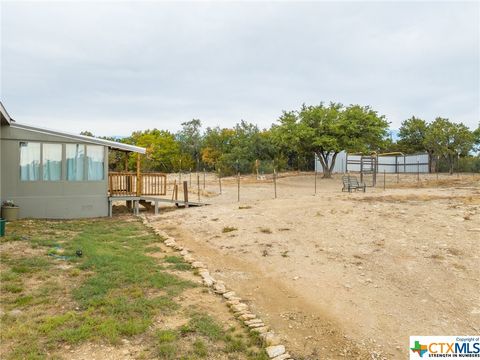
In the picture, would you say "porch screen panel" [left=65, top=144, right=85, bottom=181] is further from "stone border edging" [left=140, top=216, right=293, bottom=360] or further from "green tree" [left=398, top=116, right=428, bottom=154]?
"green tree" [left=398, top=116, right=428, bottom=154]

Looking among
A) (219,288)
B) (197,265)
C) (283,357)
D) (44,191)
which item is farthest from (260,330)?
(44,191)

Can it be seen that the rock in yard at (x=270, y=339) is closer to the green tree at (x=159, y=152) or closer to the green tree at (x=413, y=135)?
the green tree at (x=159, y=152)

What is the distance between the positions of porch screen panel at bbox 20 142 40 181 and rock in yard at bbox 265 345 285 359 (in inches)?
438

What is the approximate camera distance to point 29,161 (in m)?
11.7

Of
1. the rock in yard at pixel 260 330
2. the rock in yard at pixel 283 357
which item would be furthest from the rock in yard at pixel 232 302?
the rock in yard at pixel 283 357

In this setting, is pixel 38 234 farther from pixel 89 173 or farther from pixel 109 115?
pixel 109 115

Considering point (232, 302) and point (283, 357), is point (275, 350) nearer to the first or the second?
point (283, 357)

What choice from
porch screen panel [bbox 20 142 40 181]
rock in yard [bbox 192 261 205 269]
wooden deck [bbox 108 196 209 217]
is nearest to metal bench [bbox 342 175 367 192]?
wooden deck [bbox 108 196 209 217]

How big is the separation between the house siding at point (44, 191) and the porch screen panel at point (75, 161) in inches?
5.9

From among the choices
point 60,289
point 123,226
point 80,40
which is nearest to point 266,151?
point 80,40

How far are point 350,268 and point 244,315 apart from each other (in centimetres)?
280

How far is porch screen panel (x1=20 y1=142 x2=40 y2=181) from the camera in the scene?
11625mm

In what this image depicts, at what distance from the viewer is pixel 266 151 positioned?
112ft

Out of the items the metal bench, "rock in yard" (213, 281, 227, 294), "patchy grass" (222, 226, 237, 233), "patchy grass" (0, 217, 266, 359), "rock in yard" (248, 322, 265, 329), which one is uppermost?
the metal bench
